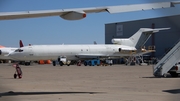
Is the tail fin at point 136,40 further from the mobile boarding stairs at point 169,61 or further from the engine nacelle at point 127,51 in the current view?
the mobile boarding stairs at point 169,61

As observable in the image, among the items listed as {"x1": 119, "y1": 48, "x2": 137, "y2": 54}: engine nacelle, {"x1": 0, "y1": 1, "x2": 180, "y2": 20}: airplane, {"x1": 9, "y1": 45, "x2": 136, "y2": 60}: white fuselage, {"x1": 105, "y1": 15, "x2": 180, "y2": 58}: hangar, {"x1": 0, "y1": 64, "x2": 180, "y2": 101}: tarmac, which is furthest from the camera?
{"x1": 119, "y1": 48, "x2": 137, "y2": 54}: engine nacelle

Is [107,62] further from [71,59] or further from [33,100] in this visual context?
[33,100]

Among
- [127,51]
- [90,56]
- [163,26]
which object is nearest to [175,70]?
[163,26]

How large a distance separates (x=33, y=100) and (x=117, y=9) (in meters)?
5.17

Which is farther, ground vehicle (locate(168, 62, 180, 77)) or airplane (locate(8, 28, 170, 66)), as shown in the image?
airplane (locate(8, 28, 170, 66))

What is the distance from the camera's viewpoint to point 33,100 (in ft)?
42.6

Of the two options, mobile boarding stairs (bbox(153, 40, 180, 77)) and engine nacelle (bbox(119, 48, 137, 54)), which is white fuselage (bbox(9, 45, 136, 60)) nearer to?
engine nacelle (bbox(119, 48, 137, 54))

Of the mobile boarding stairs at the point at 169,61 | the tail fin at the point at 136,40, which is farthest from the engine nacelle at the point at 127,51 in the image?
the mobile boarding stairs at the point at 169,61

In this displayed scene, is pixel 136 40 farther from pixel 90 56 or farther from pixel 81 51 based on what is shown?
pixel 81 51

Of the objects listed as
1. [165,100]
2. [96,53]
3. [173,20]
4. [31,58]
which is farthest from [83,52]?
[173,20]

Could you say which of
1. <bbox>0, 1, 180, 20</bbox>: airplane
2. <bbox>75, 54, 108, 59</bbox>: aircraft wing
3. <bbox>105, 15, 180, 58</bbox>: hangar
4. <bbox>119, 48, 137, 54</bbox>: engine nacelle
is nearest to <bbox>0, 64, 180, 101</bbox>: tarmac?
<bbox>105, 15, 180, 58</bbox>: hangar

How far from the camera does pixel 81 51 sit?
76125mm

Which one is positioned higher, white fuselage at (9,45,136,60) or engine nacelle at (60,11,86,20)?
white fuselage at (9,45,136,60)

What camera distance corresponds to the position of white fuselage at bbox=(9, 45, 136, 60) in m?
71.4
